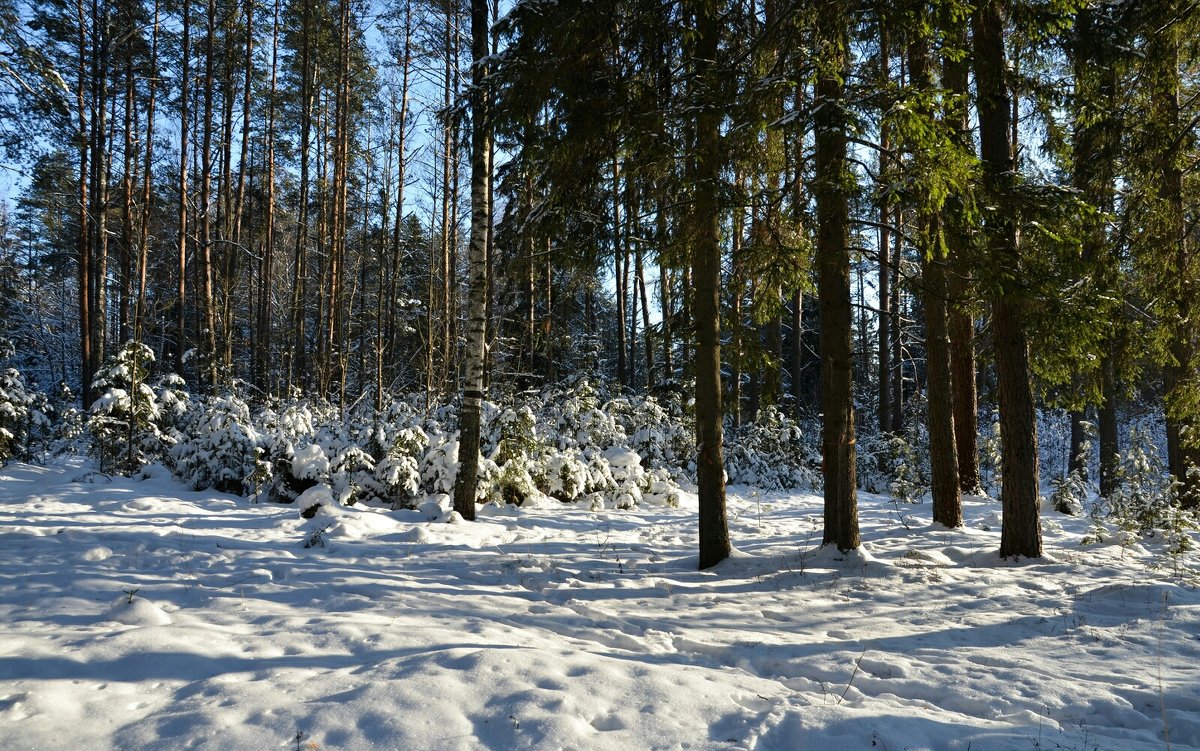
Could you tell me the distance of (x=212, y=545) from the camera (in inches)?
251

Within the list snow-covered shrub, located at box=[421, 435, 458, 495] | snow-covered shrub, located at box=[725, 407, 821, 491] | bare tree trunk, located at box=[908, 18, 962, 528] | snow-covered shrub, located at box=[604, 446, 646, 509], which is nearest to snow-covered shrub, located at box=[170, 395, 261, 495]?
snow-covered shrub, located at box=[421, 435, 458, 495]

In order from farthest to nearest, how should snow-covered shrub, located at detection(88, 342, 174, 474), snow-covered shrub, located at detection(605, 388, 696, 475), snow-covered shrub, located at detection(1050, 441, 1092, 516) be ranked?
snow-covered shrub, located at detection(605, 388, 696, 475) → snow-covered shrub, located at detection(1050, 441, 1092, 516) → snow-covered shrub, located at detection(88, 342, 174, 474)

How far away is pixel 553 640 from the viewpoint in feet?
→ 14.2

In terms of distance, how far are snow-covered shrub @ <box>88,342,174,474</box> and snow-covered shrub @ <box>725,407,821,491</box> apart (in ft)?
41.1

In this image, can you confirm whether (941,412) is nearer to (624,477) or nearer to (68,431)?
(624,477)

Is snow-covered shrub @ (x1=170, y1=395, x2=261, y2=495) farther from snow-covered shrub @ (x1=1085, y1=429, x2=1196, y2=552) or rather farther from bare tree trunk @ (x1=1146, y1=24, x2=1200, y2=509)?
bare tree trunk @ (x1=1146, y1=24, x2=1200, y2=509)

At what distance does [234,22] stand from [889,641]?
67.5ft

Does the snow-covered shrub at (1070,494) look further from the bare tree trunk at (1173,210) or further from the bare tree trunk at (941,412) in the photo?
the bare tree trunk at (941,412)

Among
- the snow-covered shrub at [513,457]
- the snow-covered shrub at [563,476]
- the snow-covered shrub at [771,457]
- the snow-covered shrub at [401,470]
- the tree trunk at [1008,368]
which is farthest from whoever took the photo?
the snow-covered shrub at [771,457]

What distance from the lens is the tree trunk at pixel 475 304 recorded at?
26.2 feet

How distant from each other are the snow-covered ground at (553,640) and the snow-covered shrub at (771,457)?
7.54 meters

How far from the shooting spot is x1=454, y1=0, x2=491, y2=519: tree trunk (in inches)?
314

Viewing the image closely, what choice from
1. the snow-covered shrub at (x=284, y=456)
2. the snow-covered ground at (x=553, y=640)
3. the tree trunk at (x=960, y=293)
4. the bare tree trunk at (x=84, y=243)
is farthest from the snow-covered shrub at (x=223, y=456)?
the tree trunk at (x=960, y=293)

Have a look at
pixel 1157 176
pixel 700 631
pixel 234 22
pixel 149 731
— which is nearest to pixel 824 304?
pixel 700 631
